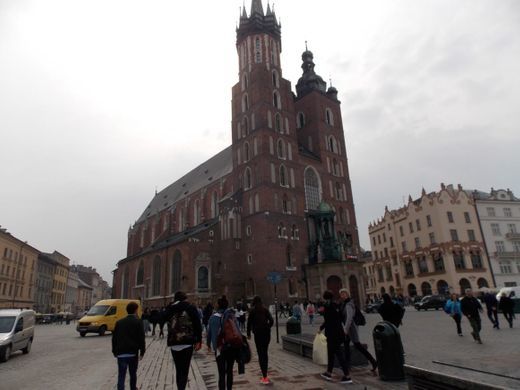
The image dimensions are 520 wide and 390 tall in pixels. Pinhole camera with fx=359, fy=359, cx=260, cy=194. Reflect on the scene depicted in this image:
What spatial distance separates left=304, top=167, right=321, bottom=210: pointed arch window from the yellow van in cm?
2337

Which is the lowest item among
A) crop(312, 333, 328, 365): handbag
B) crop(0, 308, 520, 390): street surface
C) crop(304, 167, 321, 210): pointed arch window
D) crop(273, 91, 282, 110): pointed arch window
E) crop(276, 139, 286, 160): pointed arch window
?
crop(0, 308, 520, 390): street surface

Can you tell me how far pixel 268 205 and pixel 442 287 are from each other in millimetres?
26729

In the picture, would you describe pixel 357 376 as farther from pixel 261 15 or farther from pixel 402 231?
pixel 402 231

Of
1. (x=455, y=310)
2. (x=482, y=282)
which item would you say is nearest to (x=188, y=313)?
(x=455, y=310)

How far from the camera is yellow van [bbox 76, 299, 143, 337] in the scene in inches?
799

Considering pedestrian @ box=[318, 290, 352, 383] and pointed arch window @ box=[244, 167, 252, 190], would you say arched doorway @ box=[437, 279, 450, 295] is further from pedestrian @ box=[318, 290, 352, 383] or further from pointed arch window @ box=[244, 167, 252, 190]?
pedestrian @ box=[318, 290, 352, 383]

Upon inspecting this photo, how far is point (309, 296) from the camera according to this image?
112ft

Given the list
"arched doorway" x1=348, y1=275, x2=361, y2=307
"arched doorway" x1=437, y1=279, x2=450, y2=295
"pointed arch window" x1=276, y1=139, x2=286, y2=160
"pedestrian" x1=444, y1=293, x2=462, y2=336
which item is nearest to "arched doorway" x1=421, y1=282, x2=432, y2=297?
"arched doorway" x1=437, y1=279, x2=450, y2=295

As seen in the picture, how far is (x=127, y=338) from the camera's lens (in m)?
6.04

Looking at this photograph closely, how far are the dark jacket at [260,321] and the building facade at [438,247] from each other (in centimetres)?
4354

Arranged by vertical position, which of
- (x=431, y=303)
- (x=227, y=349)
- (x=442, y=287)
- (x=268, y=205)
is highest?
(x=268, y=205)

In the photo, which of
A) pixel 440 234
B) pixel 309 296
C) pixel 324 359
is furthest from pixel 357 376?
pixel 440 234

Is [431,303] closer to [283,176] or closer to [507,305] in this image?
[283,176]

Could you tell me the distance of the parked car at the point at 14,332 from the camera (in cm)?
1138
